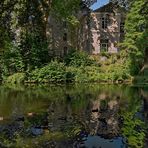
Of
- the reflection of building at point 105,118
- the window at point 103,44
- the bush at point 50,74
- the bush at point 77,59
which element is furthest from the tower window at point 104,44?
the reflection of building at point 105,118

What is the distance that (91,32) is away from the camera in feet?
228

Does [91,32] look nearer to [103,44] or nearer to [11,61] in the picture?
[103,44]

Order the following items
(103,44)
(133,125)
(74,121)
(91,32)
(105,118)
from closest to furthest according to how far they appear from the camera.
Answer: (133,125) < (74,121) < (105,118) < (103,44) < (91,32)

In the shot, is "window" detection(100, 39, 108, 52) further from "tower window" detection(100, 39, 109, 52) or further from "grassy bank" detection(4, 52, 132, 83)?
"grassy bank" detection(4, 52, 132, 83)

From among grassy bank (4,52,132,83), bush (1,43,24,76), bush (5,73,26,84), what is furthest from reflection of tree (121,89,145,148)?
bush (1,43,24,76)

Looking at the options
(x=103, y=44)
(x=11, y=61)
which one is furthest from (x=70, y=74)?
(x=103, y=44)

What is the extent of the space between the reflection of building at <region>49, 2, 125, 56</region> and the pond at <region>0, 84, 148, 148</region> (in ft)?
120

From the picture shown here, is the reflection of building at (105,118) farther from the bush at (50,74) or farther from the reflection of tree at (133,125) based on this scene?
the bush at (50,74)

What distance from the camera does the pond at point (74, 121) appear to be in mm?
16255

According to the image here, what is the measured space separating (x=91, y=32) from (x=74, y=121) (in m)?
49.5

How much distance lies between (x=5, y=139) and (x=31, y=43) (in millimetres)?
37086

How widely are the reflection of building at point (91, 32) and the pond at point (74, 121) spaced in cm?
3650

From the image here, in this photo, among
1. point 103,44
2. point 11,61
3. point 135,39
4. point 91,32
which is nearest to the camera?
point 135,39

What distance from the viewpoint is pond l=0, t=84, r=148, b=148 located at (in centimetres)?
1625
